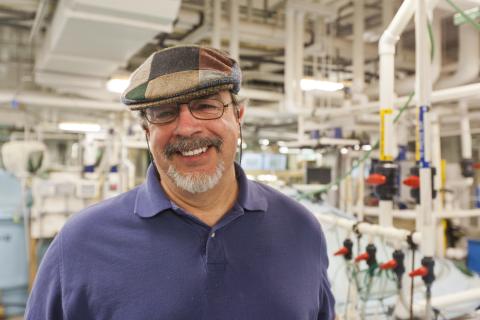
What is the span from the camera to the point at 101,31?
2.96 metres

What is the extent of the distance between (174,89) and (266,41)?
3.84 meters

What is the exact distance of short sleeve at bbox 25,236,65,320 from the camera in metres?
1.06

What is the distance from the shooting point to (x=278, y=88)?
26.2 ft

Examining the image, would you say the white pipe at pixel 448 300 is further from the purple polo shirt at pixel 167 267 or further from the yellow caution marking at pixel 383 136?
the purple polo shirt at pixel 167 267

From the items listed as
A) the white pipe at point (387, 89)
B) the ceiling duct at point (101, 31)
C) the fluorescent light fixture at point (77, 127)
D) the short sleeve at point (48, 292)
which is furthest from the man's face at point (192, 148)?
the fluorescent light fixture at point (77, 127)

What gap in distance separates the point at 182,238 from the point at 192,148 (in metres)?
0.23

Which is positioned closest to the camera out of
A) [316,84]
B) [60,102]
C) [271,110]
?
[316,84]

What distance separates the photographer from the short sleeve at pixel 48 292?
1.06 m

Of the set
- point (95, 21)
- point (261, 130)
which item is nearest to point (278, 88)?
point (261, 130)

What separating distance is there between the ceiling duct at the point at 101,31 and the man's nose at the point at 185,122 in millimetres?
1811

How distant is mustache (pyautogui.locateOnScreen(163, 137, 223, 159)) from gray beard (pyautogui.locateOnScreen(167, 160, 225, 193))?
0.04 meters

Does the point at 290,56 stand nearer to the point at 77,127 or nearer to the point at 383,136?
the point at 383,136

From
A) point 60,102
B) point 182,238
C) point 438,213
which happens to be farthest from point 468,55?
point 60,102

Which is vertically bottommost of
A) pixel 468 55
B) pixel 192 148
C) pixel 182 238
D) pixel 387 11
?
pixel 182 238
